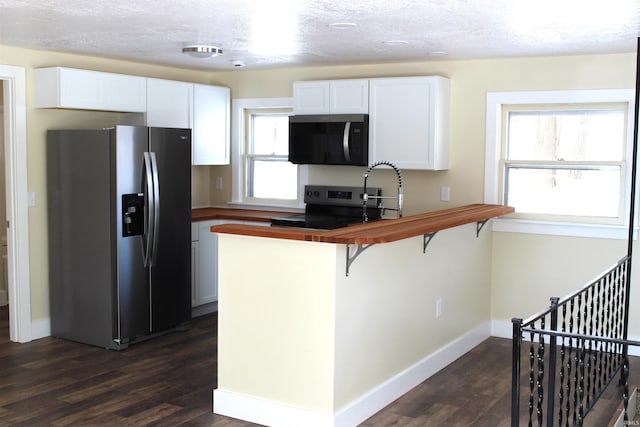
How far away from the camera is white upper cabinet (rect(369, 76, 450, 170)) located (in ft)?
18.4

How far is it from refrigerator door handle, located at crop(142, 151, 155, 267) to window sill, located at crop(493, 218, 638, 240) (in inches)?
106

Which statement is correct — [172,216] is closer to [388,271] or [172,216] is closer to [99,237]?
[99,237]

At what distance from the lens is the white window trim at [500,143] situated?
17.1 feet

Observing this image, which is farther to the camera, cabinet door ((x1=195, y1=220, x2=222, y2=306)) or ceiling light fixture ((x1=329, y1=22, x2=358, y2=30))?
cabinet door ((x1=195, y1=220, x2=222, y2=306))

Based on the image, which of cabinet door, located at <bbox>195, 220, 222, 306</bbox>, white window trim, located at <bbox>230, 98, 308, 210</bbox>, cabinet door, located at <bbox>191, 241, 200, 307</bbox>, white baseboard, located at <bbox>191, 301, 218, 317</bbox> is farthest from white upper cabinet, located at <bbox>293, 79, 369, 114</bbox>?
white baseboard, located at <bbox>191, 301, 218, 317</bbox>

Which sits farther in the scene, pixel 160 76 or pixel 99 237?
pixel 160 76

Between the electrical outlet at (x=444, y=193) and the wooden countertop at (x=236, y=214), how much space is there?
4.73 feet

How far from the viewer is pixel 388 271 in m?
4.12

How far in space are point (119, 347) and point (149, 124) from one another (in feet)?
6.06

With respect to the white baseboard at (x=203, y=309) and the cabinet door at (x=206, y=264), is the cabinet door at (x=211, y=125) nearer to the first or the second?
the cabinet door at (x=206, y=264)

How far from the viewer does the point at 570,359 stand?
10.6ft

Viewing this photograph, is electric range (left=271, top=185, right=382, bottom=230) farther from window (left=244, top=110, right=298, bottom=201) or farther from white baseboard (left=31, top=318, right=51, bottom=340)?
white baseboard (left=31, top=318, right=51, bottom=340)

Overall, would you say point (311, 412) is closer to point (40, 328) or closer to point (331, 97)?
point (40, 328)

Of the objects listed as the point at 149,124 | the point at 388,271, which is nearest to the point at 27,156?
the point at 149,124
